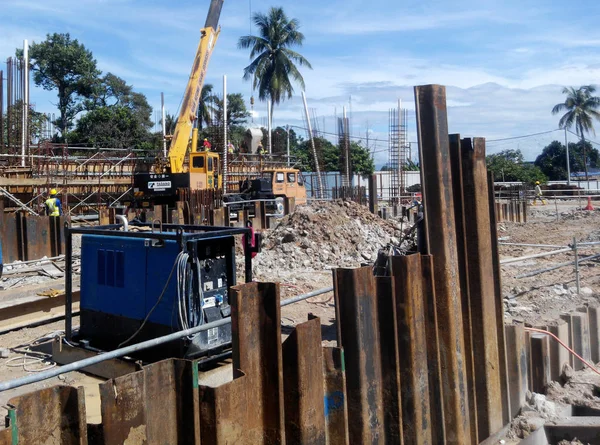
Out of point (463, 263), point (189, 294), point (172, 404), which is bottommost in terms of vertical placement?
point (172, 404)

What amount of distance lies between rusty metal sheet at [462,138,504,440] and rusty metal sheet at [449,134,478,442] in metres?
0.06

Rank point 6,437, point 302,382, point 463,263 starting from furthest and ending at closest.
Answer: point 463,263
point 302,382
point 6,437

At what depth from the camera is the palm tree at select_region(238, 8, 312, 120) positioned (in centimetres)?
4791

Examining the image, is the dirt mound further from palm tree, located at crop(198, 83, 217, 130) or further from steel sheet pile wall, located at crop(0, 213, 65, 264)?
palm tree, located at crop(198, 83, 217, 130)

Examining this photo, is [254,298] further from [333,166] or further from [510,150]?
[510,150]

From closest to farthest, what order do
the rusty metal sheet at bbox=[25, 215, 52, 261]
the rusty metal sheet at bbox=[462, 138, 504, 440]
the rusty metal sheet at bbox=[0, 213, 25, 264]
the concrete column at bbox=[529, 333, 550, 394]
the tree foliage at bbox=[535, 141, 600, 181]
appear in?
the rusty metal sheet at bbox=[462, 138, 504, 440] → the concrete column at bbox=[529, 333, 550, 394] → the rusty metal sheet at bbox=[0, 213, 25, 264] → the rusty metal sheet at bbox=[25, 215, 52, 261] → the tree foliage at bbox=[535, 141, 600, 181]

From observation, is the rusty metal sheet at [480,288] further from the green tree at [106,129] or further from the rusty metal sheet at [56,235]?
the green tree at [106,129]

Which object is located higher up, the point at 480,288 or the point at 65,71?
the point at 65,71

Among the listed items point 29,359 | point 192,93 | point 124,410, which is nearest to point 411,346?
point 124,410

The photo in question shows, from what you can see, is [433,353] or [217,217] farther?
[217,217]

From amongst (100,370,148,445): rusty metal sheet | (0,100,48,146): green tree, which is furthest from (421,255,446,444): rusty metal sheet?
(0,100,48,146): green tree

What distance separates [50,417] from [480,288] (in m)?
3.83

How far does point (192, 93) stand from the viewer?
23578 millimetres

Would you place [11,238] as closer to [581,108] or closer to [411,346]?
[411,346]
